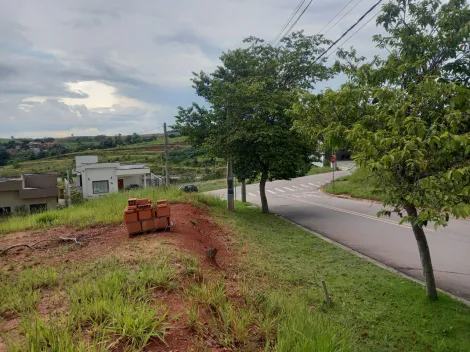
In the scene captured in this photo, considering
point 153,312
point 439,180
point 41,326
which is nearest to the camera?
point 41,326

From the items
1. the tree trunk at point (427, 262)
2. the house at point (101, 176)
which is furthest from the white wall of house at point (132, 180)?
the tree trunk at point (427, 262)

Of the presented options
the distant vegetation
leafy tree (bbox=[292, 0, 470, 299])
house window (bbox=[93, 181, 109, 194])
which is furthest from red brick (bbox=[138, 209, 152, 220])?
the distant vegetation

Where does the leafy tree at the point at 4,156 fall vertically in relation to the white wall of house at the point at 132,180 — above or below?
above

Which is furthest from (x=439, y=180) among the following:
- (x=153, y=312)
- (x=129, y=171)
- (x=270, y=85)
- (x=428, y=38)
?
(x=129, y=171)

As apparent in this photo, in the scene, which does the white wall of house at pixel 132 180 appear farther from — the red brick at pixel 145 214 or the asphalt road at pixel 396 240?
the red brick at pixel 145 214

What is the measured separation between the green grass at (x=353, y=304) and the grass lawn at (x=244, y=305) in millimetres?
18

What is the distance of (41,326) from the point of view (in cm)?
303

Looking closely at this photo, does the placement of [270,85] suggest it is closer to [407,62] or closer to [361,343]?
[407,62]

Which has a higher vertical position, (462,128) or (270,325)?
(462,128)

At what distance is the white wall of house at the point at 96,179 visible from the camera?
34.6m

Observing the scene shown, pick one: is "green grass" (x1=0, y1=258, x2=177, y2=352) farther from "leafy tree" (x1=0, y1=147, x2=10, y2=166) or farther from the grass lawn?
"leafy tree" (x1=0, y1=147, x2=10, y2=166)

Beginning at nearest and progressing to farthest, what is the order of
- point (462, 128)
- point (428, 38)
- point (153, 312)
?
point (153, 312), point (462, 128), point (428, 38)

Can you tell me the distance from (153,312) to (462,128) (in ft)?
14.2

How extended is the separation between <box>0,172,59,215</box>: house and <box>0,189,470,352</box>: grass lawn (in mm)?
21920
